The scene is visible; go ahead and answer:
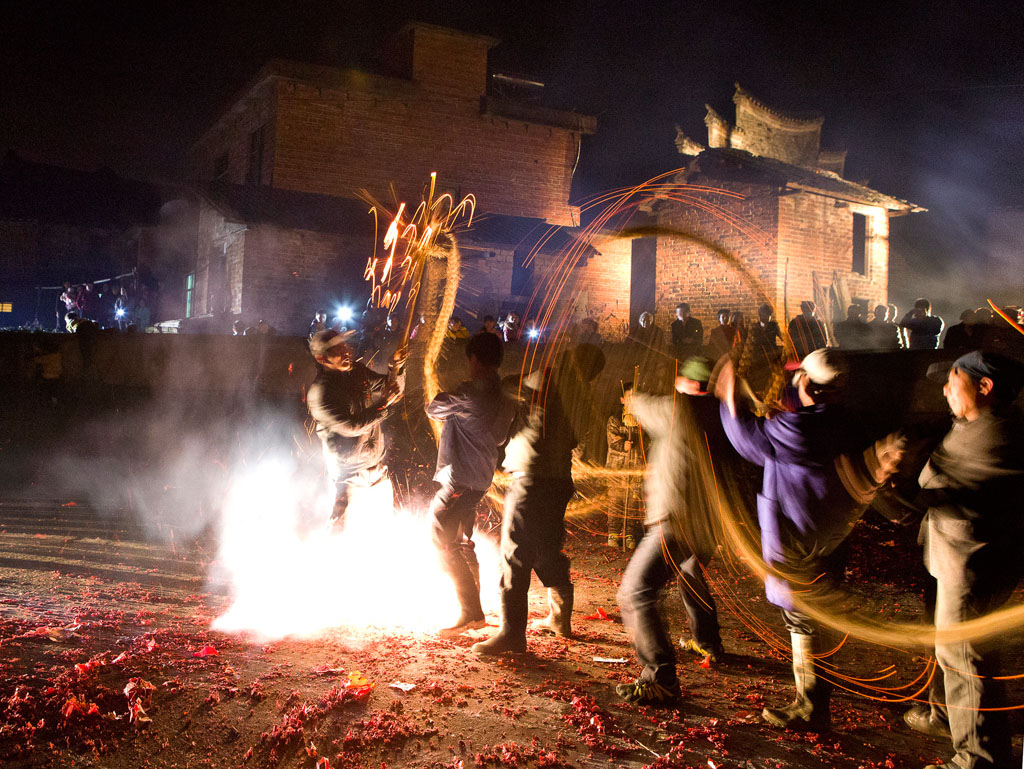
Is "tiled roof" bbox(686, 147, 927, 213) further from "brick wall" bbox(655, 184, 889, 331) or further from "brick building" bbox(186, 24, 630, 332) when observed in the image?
"brick building" bbox(186, 24, 630, 332)

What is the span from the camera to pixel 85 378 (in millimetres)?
13312

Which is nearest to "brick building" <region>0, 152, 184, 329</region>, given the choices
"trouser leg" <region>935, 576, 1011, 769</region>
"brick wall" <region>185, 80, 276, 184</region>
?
"brick wall" <region>185, 80, 276, 184</region>

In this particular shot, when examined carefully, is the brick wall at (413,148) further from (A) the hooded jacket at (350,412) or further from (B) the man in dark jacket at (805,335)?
(A) the hooded jacket at (350,412)

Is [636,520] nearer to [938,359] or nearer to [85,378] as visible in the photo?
[938,359]

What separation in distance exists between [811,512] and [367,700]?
2.69 m

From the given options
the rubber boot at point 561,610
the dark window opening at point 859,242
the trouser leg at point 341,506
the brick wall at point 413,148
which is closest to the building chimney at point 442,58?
the brick wall at point 413,148

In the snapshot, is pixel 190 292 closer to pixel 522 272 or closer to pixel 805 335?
pixel 522 272

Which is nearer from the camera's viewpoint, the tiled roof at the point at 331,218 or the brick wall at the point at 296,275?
the tiled roof at the point at 331,218

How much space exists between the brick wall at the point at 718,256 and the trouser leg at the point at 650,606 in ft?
49.2

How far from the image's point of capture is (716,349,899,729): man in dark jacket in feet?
13.4

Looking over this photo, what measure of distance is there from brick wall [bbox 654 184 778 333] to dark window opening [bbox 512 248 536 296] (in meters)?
4.59

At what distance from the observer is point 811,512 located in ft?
13.4

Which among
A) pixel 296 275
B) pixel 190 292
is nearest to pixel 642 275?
pixel 296 275

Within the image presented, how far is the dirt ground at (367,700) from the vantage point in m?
3.75
